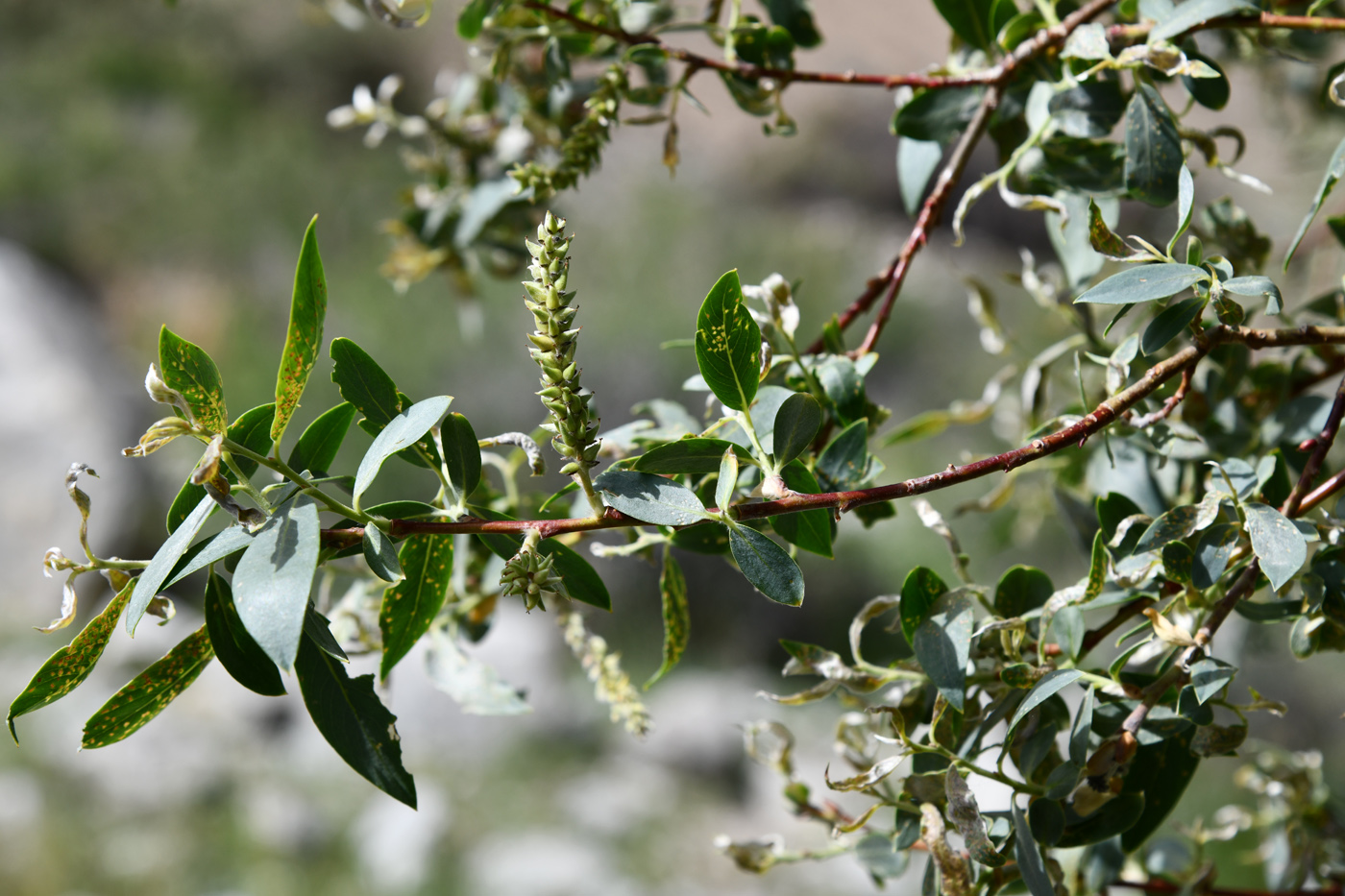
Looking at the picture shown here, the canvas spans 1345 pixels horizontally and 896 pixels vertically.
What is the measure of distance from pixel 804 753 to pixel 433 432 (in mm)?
2338

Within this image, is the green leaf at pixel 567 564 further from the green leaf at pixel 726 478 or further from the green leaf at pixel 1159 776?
the green leaf at pixel 1159 776

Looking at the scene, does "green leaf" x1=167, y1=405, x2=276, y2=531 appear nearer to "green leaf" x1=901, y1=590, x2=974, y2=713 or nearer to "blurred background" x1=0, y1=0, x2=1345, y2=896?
"green leaf" x1=901, y1=590, x2=974, y2=713

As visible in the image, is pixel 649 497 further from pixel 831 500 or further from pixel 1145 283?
pixel 1145 283

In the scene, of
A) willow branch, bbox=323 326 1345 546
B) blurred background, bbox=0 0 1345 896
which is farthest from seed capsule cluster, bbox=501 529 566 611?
blurred background, bbox=0 0 1345 896

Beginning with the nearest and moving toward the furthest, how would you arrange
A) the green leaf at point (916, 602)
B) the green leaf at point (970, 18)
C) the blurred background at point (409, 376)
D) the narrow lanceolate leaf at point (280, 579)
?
the narrow lanceolate leaf at point (280, 579) → the green leaf at point (916, 602) → the green leaf at point (970, 18) → the blurred background at point (409, 376)

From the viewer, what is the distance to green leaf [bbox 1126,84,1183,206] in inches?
13.9

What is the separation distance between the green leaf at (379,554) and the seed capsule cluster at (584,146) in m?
0.19

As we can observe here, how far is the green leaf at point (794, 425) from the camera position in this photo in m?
0.27

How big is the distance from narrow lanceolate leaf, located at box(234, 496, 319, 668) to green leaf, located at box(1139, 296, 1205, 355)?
0.81 feet

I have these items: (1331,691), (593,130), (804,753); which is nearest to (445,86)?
(593,130)

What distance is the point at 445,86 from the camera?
62cm

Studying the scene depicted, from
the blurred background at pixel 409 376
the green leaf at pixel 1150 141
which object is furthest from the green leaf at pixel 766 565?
the blurred background at pixel 409 376

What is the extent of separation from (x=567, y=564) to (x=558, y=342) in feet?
0.30

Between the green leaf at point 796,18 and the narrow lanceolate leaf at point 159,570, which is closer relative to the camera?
the narrow lanceolate leaf at point 159,570
